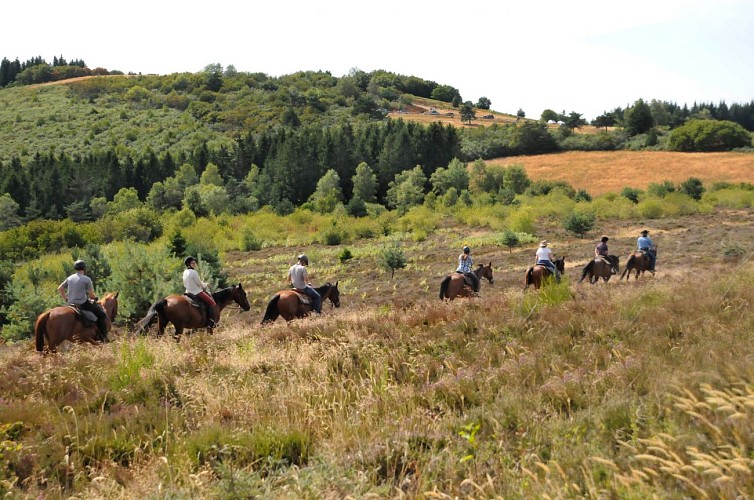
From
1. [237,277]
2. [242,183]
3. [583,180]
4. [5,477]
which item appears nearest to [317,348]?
[5,477]

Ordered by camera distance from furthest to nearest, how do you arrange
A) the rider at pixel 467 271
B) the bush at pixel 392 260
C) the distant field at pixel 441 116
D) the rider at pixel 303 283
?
1. the distant field at pixel 441 116
2. the bush at pixel 392 260
3. the rider at pixel 467 271
4. the rider at pixel 303 283

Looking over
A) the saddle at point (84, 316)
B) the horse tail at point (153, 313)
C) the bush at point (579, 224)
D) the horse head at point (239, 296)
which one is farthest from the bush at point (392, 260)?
the saddle at point (84, 316)

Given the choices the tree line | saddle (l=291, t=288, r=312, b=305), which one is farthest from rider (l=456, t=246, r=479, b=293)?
the tree line

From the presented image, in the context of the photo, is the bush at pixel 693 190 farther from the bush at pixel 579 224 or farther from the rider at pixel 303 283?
the rider at pixel 303 283

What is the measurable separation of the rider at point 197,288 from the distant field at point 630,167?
2662 inches

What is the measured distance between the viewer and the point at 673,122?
119 meters

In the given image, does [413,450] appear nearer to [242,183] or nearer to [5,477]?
[5,477]

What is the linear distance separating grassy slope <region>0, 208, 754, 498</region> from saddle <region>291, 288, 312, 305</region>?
3578mm

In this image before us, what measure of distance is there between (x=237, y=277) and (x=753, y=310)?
99.2ft

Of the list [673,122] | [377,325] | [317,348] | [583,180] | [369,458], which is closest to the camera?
[369,458]

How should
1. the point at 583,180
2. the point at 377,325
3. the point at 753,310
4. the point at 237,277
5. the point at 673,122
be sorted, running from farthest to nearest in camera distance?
the point at 673,122
the point at 583,180
the point at 237,277
the point at 377,325
the point at 753,310

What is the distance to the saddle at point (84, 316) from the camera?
11.4 meters

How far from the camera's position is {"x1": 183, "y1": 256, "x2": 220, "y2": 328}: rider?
12.3 m

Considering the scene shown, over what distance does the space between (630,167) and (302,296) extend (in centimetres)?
8164
